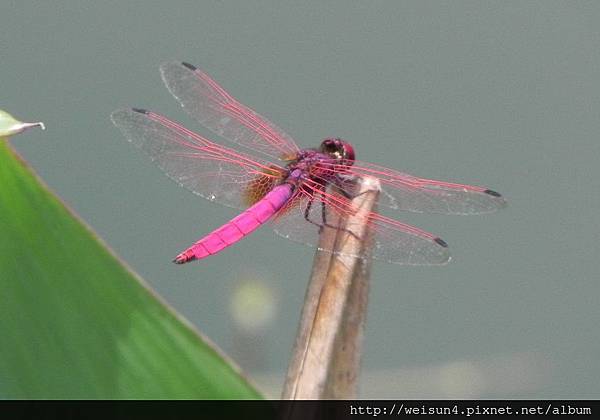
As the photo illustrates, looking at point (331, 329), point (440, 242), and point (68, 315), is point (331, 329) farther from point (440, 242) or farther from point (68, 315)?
point (440, 242)

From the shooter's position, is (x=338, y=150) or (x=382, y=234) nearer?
(x=382, y=234)

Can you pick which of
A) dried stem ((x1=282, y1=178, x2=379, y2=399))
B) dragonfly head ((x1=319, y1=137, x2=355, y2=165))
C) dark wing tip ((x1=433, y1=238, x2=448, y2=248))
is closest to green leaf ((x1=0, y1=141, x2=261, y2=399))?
dried stem ((x1=282, y1=178, x2=379, y2=399))

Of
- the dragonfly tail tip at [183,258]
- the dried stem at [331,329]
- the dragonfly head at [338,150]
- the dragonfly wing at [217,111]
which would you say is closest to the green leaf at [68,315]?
the dried stem at [331,329]

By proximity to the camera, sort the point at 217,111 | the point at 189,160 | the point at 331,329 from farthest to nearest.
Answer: the point at 217,111, the point at 189,160, the point at 331,329

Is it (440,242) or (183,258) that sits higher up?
(440,242)

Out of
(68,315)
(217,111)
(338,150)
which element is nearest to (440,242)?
(338,150)

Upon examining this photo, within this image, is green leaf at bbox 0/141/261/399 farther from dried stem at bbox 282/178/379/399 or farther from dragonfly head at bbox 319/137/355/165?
dragonfly head at bbox 319/137/355/165
